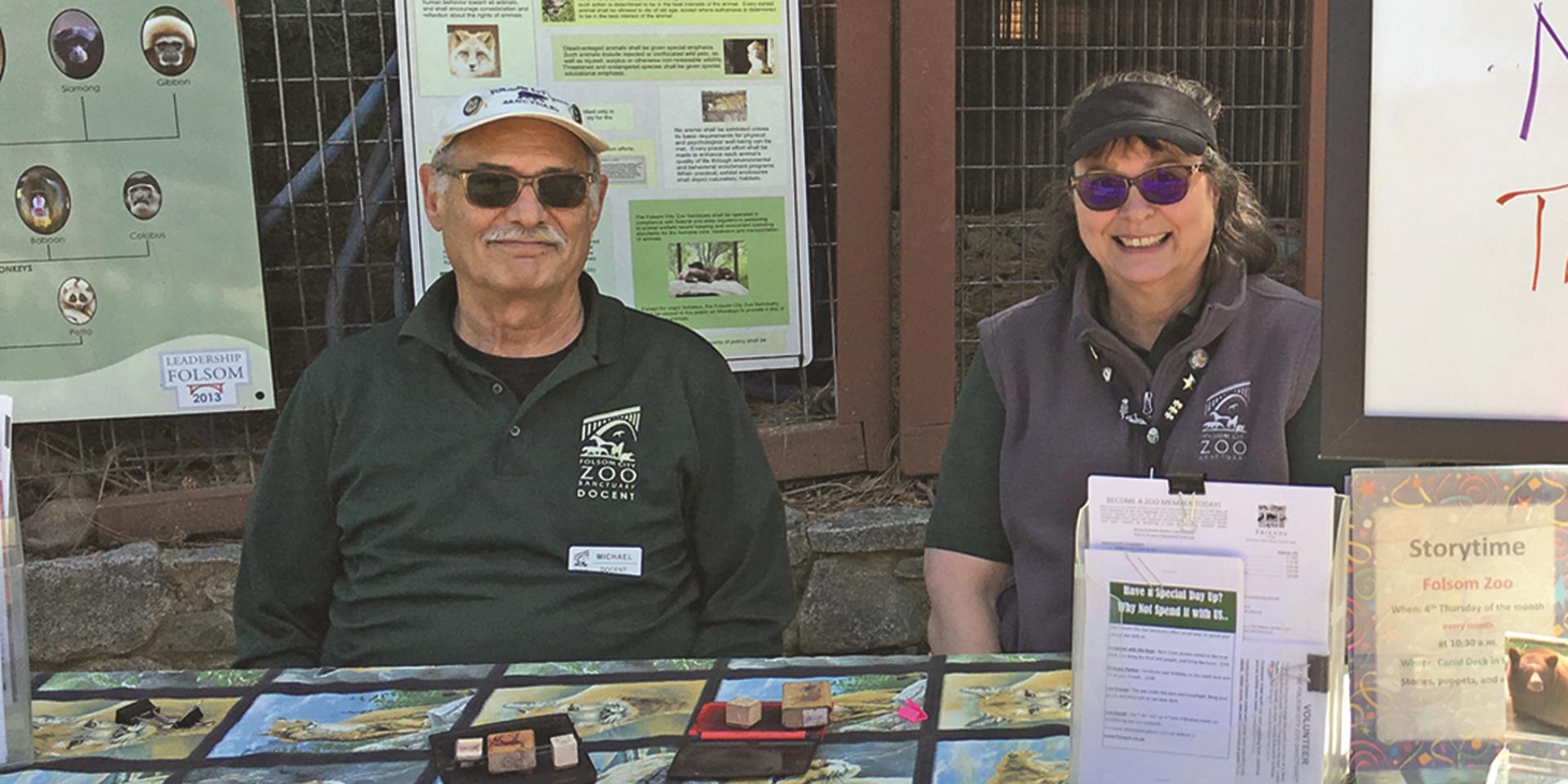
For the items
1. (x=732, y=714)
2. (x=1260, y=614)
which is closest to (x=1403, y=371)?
(x=1260, y=614)

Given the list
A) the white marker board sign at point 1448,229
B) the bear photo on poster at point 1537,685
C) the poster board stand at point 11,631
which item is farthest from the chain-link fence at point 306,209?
the bear photo on poster at point 1537,685

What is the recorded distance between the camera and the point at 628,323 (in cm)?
234

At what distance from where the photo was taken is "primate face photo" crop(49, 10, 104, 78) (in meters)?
3.21

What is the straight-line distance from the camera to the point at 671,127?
3.41m

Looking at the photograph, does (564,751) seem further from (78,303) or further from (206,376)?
(78,303)

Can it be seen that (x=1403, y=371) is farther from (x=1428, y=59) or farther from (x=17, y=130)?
(x=17, y=130)

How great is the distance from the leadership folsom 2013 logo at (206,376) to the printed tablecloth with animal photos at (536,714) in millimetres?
1721

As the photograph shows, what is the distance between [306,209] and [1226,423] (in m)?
2.37

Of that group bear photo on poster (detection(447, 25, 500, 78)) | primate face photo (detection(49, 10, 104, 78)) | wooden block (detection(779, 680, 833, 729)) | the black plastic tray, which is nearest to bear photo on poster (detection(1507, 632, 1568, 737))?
wooden block (detection(779, 680, 833, 729))

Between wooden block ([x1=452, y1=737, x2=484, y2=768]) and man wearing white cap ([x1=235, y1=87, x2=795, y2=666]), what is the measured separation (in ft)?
2.28

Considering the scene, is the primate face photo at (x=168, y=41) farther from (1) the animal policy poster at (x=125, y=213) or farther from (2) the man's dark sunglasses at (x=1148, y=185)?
(2) the man's dark sunglasses at (x=1148, y=185)

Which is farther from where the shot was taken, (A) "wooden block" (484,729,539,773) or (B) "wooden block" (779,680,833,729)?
(B) "wooden block" (779,680,833,729)

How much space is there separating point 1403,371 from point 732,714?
0.74 m

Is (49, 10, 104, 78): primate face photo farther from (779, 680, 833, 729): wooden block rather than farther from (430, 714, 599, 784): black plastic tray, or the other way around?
(779, 680, 833, 729): wooden block
